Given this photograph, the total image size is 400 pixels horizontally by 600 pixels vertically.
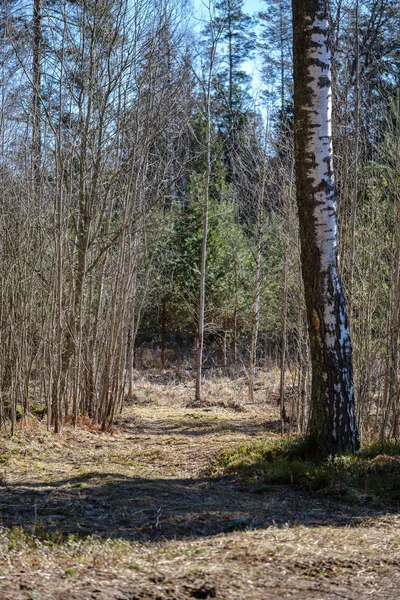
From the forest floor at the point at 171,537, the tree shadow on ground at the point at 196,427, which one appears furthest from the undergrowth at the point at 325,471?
the tree shadow on ground at the point at 196,427

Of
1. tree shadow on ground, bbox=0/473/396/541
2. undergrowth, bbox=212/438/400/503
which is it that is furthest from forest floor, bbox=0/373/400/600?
undergrowth, bbox=212/438/400/503

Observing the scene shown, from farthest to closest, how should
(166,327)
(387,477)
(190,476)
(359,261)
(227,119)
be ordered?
1. (227,119)
2. (166,327)
3. (359,261)
4. (190,476)
5. (387,477)

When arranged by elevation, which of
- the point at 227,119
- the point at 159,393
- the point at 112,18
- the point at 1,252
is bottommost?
the point at 159,393

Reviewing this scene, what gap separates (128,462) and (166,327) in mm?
16713

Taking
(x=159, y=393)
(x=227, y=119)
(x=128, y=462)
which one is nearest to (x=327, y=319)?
(x=128, y=462)

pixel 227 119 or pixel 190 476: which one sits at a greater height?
pixel 227 119

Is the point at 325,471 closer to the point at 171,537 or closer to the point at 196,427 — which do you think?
the point at 171,537

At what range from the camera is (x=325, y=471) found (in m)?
5.74

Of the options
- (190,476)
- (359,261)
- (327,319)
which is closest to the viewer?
(327,319)

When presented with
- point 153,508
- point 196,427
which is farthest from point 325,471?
point 196,427

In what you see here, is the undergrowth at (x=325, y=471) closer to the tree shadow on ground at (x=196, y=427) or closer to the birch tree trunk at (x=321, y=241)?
the birch tree trunk at (x=321, y=241)

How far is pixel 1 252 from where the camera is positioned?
8.67m

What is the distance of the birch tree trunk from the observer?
614 cm

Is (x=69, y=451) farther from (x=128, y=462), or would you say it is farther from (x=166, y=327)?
(x=166, y=327)
